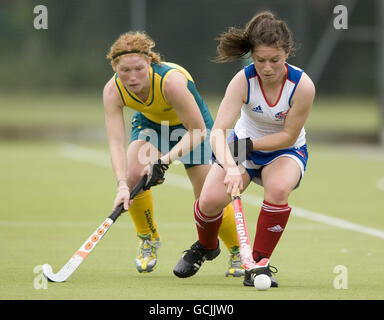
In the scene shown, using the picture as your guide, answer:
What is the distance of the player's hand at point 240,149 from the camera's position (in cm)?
555

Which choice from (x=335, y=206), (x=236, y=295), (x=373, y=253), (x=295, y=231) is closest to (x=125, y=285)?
(x=236, y=295)

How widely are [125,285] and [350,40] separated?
14.2 metres

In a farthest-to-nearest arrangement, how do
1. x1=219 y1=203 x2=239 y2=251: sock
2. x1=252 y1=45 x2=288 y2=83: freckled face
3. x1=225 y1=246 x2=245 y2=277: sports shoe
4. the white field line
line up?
the white field line < x1=219 y1=203 x2=239 y2=251: sock < x1=225 y1=246 x2=245 y2=277: sports shoe < x1=252 y1=45 x2=288 y2=83: freckled face

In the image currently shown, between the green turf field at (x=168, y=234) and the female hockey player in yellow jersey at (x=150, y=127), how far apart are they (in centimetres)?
28

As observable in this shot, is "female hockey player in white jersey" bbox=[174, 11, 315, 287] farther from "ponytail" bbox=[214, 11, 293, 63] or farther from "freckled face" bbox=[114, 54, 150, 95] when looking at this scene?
"freckled face" bbox=[114, 54, 150, 95]

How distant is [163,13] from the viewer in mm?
18188

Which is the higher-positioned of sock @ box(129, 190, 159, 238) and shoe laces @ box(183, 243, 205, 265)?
sock @ box(129, 190, 159, 238)

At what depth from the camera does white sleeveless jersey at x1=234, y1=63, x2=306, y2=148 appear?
214 inches

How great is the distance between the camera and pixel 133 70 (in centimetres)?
559

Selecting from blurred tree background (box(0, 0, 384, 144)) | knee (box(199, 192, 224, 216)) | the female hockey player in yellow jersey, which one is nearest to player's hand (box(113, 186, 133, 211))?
the female hockey player in yellow jersey

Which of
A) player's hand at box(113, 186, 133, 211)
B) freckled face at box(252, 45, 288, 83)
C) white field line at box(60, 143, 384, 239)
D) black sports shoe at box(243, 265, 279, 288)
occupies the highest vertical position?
freckled face at box(252, 45, 288, 83)

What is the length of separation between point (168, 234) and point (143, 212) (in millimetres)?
1496

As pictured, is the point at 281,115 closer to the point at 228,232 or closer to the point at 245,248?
the point at 245,248
